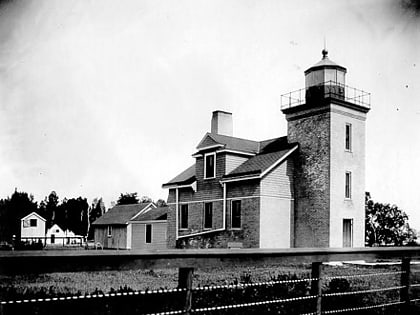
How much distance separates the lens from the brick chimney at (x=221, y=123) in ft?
82.5

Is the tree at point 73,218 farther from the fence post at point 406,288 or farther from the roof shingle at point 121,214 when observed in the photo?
the fence post at point 406,288

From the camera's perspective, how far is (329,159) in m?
20.1

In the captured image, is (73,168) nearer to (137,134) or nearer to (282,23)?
(137,134)

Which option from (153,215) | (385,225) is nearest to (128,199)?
(153,215)

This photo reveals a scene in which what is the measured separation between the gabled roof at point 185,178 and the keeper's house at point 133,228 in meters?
4.92

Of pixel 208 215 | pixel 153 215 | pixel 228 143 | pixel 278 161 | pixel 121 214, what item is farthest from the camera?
pixel 121 214

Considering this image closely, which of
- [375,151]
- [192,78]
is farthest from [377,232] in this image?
[192,78]

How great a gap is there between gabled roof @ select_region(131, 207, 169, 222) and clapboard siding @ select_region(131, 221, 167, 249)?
362 millimetres

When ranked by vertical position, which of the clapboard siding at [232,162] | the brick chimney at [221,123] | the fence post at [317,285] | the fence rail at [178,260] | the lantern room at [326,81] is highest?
the lantern room at [326,81]

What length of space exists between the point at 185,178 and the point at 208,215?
2.97 meters

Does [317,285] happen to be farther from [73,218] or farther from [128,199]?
[128,199]

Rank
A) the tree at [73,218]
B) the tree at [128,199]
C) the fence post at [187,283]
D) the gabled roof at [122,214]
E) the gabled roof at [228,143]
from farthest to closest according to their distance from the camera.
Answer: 1. the tree at [128,199]
2. the tree at [73,218]
3. the gabled roof at [122,214]
4. the gabled roof at [228,143]
5. the fence post at [187,283]

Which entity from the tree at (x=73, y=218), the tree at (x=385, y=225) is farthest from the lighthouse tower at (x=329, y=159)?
the tree at (x=73, y=218)

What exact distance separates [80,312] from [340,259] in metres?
2.26
